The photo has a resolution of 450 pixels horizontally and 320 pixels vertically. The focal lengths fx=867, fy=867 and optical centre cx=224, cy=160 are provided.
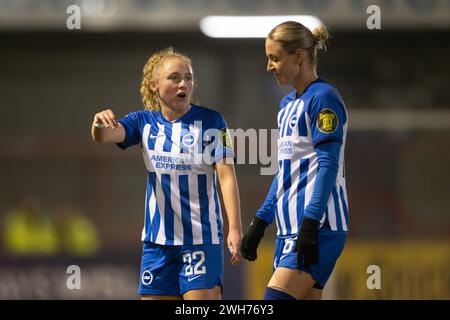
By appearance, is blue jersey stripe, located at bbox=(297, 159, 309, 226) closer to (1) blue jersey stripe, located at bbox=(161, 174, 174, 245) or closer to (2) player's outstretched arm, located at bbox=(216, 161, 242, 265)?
(2) player's outstretched arm, located at bbox=(216, 161, 242, 265)

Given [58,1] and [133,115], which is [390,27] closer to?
[58,1]

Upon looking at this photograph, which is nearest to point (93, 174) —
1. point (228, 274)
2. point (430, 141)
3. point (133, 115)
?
point (228, 274)

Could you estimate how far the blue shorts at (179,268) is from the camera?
12.4ft

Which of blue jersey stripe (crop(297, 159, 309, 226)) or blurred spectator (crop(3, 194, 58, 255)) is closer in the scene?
blue jersey stripe (crop(297, 159, 309, 226))

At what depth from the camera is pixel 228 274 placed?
923 centimetres

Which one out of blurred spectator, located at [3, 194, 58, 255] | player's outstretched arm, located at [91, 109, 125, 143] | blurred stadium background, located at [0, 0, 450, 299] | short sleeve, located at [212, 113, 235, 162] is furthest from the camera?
blurred spectator, located at [3, 194, 58, 255]

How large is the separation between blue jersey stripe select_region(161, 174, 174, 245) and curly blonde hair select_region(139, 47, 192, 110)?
0.40 metres

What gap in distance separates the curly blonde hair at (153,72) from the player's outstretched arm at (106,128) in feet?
0.75

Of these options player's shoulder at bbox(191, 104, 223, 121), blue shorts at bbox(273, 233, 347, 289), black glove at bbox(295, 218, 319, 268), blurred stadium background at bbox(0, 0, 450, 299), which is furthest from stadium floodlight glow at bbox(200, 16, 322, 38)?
black glove at bbox(295, 218, 319, 268)

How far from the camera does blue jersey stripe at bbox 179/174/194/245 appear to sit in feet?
12.5

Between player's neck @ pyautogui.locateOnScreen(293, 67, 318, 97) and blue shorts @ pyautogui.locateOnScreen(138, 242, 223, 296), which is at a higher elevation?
player's neck @ pyautogui.locateOnScreen(293, 67, 318, 97)

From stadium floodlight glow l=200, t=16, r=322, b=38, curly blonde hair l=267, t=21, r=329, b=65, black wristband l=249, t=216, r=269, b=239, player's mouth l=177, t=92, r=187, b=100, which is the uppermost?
stadium floodlight glow l=200, t=16, r=322, b=38

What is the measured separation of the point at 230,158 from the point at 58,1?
1165 centimetres

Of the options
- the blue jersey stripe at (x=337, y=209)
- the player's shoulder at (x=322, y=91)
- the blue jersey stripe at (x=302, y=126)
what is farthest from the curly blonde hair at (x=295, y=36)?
the blue jersey stripe at (x=337, y=209)
